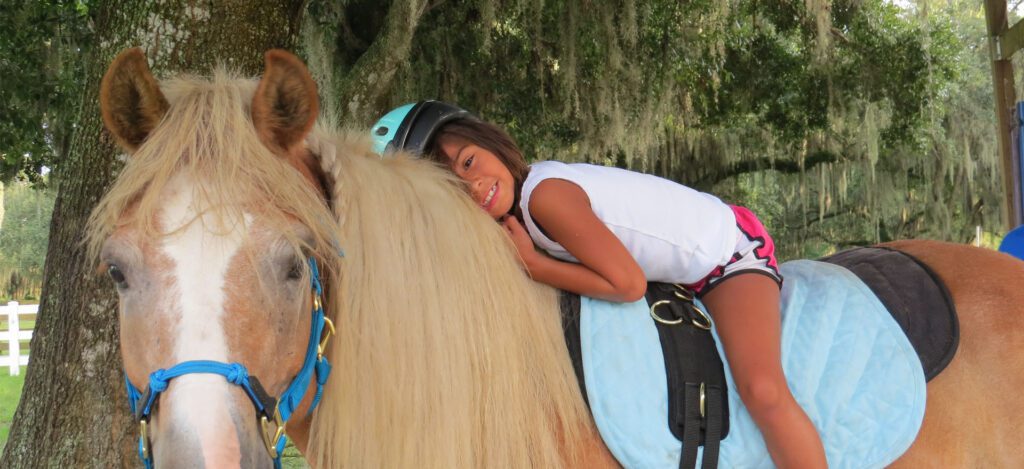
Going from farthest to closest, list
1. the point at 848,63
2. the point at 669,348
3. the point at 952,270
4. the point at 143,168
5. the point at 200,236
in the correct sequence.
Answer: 1. the point at 848,63
2. the point at 952,270
3. the point at 669,348
4. the point at 143,168
5. the point at 200,236

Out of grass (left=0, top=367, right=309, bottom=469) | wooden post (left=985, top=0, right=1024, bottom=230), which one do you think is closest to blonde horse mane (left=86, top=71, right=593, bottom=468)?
grass (left=0, top=367, right=309, bottom=469)

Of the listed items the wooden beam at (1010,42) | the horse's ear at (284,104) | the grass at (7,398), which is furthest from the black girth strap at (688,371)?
the grass at (7,398)

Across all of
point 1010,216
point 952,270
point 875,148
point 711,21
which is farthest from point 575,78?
point 952,270

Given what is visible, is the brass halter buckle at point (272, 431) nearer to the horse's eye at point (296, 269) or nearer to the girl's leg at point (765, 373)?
the horse's eye at point (296, 269)

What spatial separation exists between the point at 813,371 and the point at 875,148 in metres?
9.52

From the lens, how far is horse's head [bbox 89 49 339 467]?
131 cm

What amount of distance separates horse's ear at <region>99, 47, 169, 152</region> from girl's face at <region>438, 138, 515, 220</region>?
2.60 ft

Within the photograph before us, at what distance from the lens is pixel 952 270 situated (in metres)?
2.28

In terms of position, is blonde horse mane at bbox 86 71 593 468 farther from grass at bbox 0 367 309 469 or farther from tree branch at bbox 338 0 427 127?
grass at bbox 0 367 309 469

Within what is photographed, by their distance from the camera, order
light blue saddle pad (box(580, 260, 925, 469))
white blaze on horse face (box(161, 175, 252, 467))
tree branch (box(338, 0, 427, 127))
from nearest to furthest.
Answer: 1. white blaze on horse face (box(161, 175, 252, 467))
2. light blue saddle pad (box(580, 260, 925, 469))
3. tree branch (box(338, 0, 427, 127))

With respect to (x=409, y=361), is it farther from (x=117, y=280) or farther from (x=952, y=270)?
(x=952, y=270)

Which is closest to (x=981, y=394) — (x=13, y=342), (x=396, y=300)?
(x=396, y=300)

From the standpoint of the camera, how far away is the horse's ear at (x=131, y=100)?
60.3 inches

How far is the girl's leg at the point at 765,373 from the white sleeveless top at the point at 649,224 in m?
0.14
